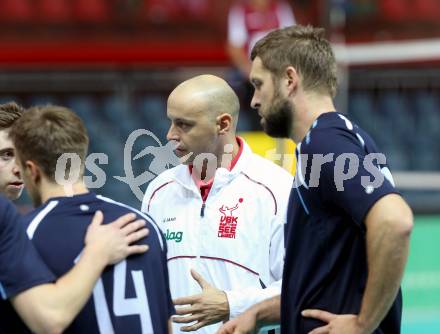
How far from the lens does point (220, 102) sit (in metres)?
4.65

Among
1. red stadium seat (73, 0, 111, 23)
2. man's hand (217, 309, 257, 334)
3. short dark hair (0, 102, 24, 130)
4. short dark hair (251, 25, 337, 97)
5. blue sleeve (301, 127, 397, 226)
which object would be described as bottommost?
man's hand (217, 309, 257, 334)

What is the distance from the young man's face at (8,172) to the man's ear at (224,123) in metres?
1.00

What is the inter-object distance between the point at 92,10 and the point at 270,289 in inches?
505

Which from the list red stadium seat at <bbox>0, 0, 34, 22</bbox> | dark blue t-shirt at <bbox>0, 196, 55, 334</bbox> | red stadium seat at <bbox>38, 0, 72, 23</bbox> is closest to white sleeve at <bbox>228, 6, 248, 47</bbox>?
red stadium seat at <bbox>38, 0, 72, 23</bbox>

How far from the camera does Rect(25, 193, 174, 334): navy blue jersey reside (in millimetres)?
3395

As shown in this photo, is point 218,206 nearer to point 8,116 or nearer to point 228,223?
point 228,223

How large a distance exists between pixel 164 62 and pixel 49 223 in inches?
488

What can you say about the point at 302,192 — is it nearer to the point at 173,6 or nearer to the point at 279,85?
the point at 279,85

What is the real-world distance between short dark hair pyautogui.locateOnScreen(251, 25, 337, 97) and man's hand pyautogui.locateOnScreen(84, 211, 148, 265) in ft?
3.18

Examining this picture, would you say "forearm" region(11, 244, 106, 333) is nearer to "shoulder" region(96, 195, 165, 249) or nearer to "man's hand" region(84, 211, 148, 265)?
"man's hand" region(84, 211, 148, 265)

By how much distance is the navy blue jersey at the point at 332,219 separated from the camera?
11.7 ft

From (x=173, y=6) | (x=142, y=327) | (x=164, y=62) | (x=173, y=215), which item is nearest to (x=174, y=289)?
(x=173, y=215)

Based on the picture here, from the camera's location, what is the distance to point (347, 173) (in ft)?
11.7

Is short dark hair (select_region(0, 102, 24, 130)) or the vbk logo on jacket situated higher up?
short dark hair (select_region(0, 102, 24, 130))
